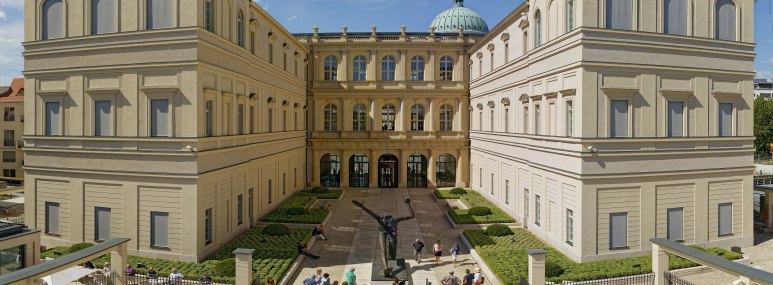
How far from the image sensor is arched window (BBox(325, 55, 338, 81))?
4741 centimetres

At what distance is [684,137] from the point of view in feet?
75.4

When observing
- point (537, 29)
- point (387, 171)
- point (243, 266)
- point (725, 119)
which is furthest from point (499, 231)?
point (387, 171)

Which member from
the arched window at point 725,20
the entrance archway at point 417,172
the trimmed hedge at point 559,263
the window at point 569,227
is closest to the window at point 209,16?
the trimmed hedge at point 559,263

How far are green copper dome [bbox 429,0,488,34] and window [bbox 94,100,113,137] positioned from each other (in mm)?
48208

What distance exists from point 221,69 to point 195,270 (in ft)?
33.0

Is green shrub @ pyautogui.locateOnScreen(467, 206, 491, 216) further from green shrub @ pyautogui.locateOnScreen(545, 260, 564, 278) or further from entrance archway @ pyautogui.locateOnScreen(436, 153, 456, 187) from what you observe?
entrance archway @ pyautogui.locateOnScreen(436, 153, 456, 187)

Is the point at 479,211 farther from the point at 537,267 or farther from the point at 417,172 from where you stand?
the point at 417,172

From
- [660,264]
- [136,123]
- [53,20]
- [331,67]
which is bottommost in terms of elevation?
[660,264]

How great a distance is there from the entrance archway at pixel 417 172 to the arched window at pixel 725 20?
94.8 ft

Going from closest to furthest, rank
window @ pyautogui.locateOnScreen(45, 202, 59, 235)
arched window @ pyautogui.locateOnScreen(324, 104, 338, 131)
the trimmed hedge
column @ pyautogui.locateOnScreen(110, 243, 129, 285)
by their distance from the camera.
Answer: column @ pyautogui.locateOnScreen(110, 243, 129, 285)
the trimmed hedge
window @ pyautogui.locateOnScreen(45, 202, 59, 235)
arched window @ pyautogui.locateOnScreen(324, 104, 338, 131)

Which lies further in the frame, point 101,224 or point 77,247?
point 101,224

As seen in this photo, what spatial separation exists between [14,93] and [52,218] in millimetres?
42057

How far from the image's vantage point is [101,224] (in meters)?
22.8

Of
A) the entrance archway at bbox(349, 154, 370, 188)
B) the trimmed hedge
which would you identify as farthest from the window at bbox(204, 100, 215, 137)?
the entrance archway at bbox(349, 154, 370, 188)
